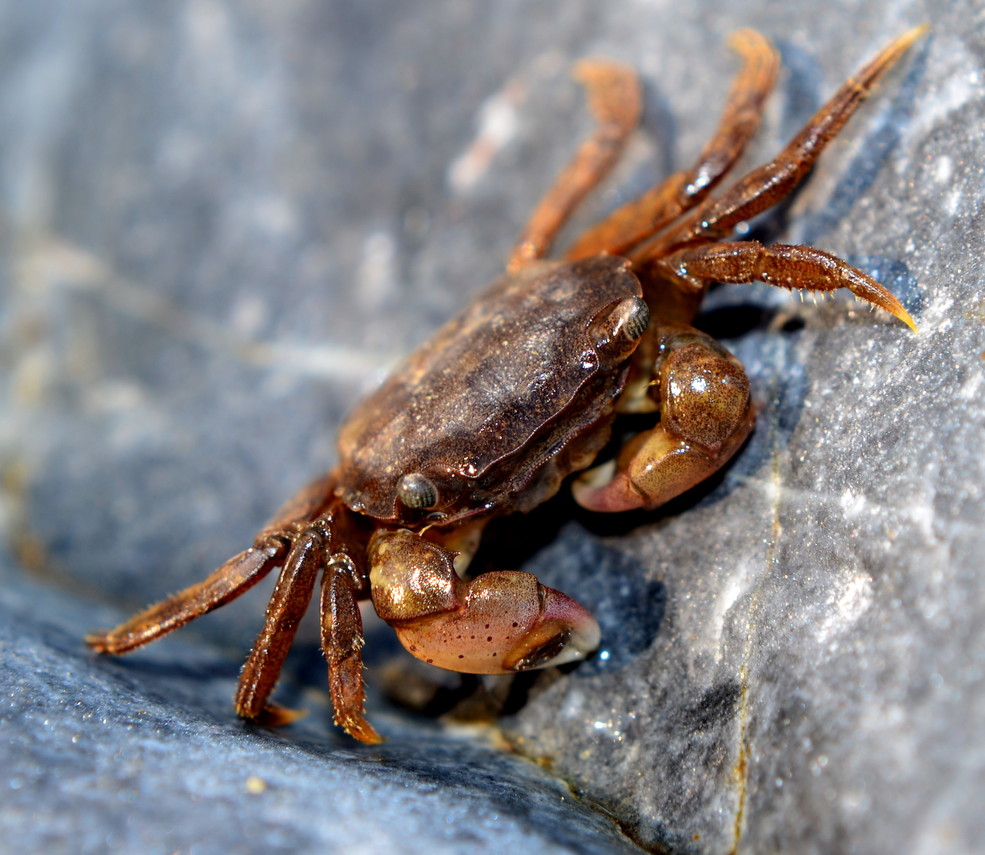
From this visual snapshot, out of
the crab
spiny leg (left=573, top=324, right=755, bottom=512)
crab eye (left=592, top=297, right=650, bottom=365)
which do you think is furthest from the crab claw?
crab eye (left=592, top=297, right=650, bottom=365)

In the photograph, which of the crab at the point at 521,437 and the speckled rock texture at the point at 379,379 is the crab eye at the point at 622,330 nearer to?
the crab at the point at 521,437

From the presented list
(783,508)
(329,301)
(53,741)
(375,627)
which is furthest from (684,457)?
(329,301)

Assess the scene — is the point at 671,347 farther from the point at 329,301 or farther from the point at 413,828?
the point at 329,301

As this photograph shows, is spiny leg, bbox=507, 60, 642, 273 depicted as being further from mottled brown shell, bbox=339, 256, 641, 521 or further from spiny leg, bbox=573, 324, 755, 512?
spiny leg, bbox=573, 324, 755, 512

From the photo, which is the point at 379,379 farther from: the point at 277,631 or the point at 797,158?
the point at 797,158

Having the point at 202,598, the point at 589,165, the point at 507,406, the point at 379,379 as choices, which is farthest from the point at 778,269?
the point at 202,598
